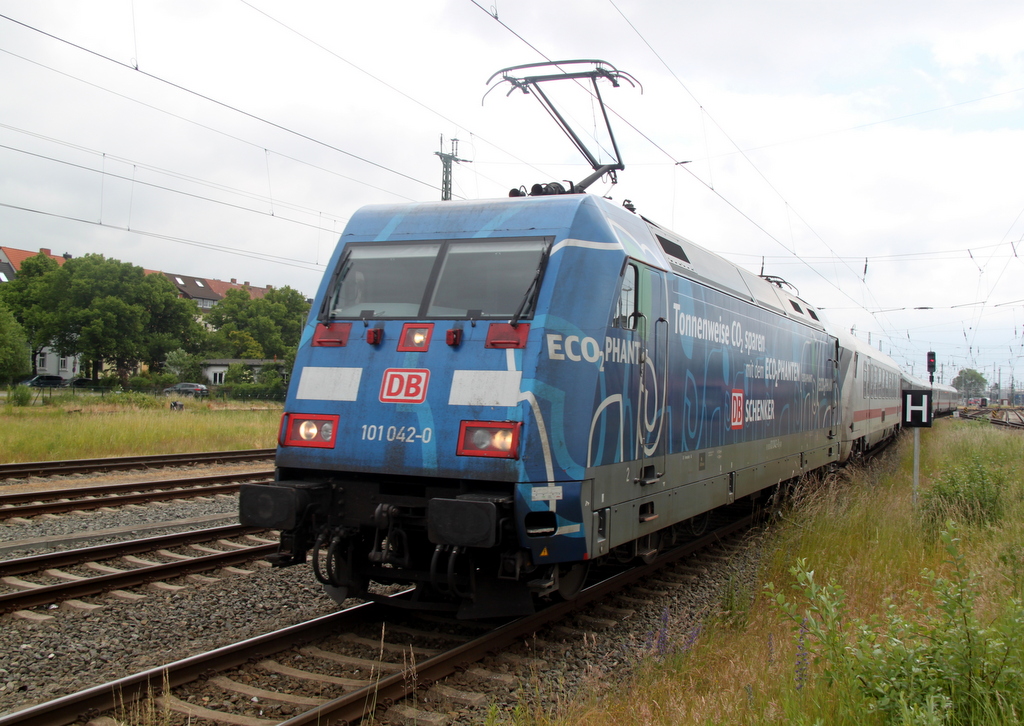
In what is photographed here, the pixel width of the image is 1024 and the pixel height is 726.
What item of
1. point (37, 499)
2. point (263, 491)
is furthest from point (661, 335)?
point (37, 499)

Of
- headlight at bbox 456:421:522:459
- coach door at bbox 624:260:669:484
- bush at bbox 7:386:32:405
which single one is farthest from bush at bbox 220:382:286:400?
headlight at bbox 456:421:522:459

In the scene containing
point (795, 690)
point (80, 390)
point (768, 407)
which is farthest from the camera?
point (80, 390)

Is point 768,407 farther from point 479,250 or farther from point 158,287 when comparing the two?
point 158,287

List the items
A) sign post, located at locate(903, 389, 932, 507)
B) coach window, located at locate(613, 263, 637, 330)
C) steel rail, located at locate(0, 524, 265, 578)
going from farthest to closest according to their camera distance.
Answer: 1. sign post, located at locate(903, 389, 932, 507)
2. steel rail, located at locate(0, 524, 265, 578)
3. coach window, located at locate(613, 263, 637, 330)

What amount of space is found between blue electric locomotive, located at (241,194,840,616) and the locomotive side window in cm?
2

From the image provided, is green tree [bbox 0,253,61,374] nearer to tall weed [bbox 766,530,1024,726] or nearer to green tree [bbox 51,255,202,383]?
green tree [bbox 51,255,202,383]

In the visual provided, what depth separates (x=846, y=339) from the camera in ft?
53.8

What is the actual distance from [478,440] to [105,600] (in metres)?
3.61

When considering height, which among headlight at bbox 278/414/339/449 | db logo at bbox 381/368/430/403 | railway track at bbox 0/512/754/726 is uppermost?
db logo at bbox 381/368/430/403

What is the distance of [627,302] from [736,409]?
318cm

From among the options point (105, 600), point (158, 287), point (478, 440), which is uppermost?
point (158, 287)

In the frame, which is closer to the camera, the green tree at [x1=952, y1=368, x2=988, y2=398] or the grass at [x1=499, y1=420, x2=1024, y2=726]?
the grass at [x1=499, y1=420, x2=1024, y2=726]

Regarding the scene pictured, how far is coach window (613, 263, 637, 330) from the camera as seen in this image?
5.61 meters

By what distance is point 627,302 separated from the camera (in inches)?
226
